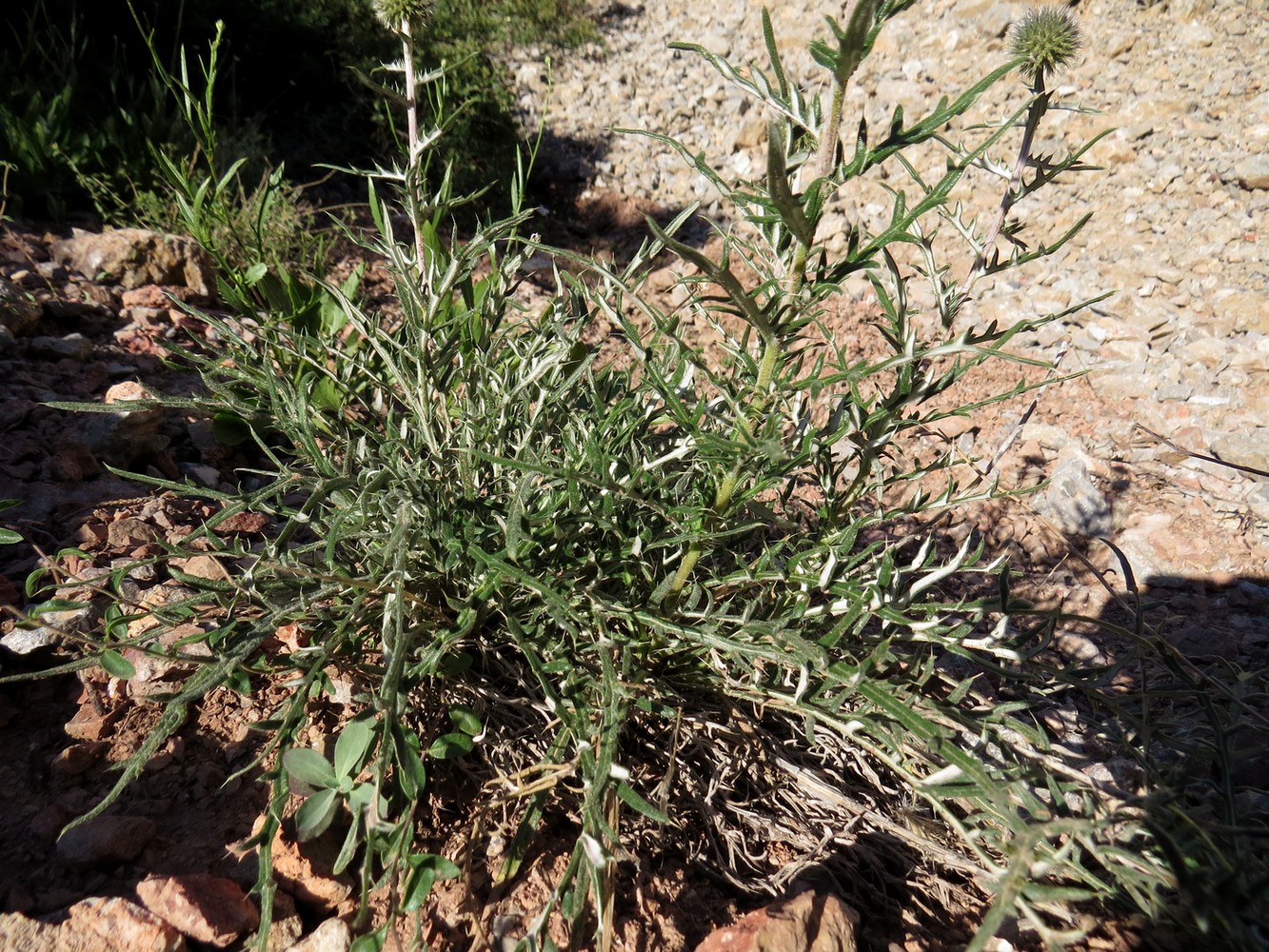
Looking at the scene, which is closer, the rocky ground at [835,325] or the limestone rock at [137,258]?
the rocky ground at [835,325]

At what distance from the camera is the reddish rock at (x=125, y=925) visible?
3.56 feet

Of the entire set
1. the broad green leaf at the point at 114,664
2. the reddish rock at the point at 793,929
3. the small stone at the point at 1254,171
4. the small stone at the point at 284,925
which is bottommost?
the small stone at the point at 284,925

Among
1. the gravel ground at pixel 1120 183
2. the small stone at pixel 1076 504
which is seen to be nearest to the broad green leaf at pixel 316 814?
the gravel ground at pixel 1120 183

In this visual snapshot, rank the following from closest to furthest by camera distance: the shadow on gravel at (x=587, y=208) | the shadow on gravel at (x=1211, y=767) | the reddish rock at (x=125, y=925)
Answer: the shadow on gravel at (x=1211, y=767), the reddish rock at (x=125, y=925), the shadow on gravel at (x=587, y=208)

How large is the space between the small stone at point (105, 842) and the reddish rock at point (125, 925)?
0.43 ft

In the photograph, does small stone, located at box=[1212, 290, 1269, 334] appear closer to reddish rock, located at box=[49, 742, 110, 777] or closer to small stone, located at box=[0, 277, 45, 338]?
reddish rock, located at box=[49, 742, 110, 777]

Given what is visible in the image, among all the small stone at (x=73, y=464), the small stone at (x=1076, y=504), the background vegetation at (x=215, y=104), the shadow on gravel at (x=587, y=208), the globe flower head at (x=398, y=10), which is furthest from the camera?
the shadow on gravel at (x=587, y=208)

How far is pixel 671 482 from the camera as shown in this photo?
1.63 meters

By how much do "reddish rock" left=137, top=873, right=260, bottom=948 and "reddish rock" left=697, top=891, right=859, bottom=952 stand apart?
670 mm

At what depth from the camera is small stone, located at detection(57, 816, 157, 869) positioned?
1.24 metres

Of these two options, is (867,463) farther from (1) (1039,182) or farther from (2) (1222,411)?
(2) (1222,411)

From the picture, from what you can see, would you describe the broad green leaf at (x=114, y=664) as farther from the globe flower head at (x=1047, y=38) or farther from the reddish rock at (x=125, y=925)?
the globe flower head at (x=1047, y=38)

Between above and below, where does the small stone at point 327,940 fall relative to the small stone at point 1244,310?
below

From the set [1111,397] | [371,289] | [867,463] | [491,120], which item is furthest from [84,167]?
[1111,397]
